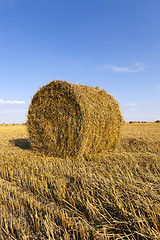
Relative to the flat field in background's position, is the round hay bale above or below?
above

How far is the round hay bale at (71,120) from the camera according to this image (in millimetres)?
5645

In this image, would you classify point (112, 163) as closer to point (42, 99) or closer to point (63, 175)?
point (63, 175)

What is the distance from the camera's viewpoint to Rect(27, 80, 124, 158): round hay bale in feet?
18.5

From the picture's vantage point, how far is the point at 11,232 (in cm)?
235

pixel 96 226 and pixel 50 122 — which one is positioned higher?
pixel 50 122

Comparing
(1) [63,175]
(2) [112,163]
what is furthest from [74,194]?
(2) [112,163]

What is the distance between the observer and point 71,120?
18.9 ft

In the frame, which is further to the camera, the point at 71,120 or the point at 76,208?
the point at 71,120

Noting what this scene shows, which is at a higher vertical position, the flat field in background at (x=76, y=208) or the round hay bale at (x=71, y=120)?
the round hay bale at (x=71, y=120)

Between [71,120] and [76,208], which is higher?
[71,120]

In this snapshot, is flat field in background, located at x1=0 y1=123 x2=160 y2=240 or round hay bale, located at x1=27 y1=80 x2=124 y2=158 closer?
flat field in background, located at x1=0 y1=123 x2=160 y2=240

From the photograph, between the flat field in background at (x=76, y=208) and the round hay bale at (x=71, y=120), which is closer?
the flat field in background at (x=76, y=208)

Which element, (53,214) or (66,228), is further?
(53,214)

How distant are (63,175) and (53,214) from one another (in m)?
1.42
